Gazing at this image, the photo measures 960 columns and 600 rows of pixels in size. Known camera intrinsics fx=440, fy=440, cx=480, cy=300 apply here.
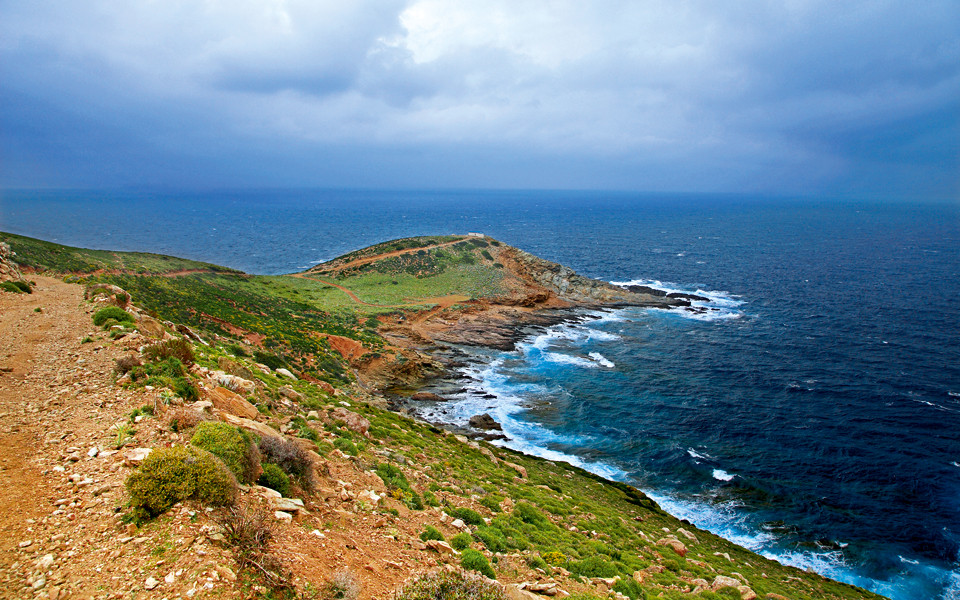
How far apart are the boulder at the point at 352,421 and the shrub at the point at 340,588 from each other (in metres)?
11.9

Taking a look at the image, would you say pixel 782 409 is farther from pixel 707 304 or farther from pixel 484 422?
pixel 707 304

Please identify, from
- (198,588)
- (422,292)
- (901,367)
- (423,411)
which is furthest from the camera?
(422,292)

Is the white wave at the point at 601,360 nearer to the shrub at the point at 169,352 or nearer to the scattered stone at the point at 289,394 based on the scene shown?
the scattered stone at the point at 289,394

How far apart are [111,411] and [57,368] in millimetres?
4281

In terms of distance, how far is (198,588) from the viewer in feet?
23.7

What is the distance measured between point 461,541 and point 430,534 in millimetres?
937

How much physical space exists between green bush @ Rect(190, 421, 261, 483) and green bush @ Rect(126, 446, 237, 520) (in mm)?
839

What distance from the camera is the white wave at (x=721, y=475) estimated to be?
33.8 metres

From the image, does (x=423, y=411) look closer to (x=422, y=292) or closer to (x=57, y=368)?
(x=57, y=368)

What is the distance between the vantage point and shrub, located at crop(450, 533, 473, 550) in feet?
40.1

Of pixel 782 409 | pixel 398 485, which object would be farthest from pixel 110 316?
pixel 782 409

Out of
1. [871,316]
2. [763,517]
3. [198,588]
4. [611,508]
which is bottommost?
[763,517]

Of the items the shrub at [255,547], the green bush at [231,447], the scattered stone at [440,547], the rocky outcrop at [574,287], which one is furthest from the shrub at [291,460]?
the rocky outcrop at [574,287]

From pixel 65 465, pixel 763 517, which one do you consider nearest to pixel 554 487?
pixel 763 517
